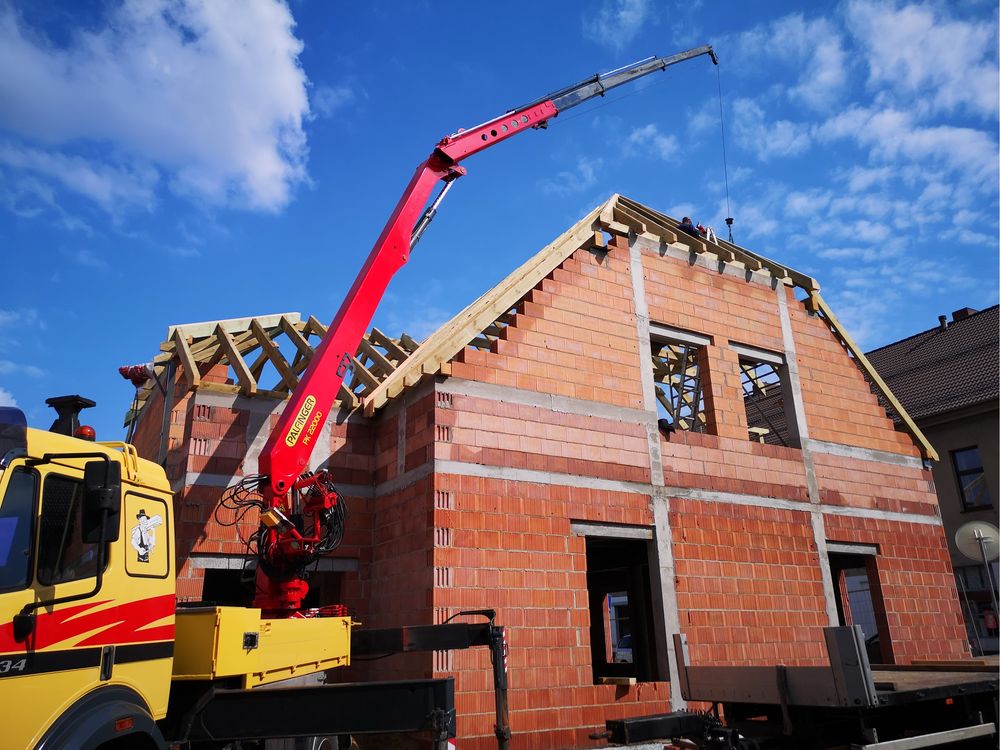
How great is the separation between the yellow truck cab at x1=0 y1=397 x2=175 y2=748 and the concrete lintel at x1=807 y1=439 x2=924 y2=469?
12.6 metres

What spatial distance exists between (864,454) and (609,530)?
6.80 metres

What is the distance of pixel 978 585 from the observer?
22.8 meters

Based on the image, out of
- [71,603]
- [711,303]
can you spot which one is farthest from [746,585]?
[71,603]

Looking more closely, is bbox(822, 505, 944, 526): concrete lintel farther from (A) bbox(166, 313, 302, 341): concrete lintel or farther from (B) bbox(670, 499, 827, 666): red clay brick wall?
(A) bbox(166, 313, 302, 341): concrete lintel

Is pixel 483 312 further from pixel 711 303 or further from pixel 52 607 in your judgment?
pixel 52 607

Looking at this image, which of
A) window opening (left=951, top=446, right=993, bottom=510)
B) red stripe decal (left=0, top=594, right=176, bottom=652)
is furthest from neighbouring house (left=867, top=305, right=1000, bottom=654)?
red stripe decal (left=0, top=594, right=176, bottom=652)

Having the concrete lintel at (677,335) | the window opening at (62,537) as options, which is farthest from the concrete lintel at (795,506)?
the window opening at (62,537)

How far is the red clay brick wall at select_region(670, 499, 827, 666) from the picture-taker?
1172cm

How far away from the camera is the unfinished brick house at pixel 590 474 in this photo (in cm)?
1043

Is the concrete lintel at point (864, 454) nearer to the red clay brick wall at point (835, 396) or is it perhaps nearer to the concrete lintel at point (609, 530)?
the red clay brick wall at point (835, 396)

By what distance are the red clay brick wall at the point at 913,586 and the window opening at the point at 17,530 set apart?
1311cm

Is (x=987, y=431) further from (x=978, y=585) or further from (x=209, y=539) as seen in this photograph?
(x=209, y=539)

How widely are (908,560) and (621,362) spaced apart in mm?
7414

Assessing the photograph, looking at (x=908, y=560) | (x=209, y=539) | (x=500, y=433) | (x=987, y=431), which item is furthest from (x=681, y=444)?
(x=987, y=431)
